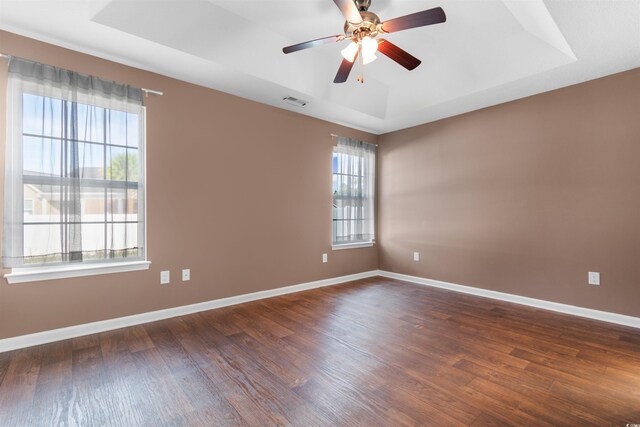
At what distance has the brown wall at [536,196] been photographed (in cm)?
298

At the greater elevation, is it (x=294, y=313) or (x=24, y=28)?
(x=24, y=28)

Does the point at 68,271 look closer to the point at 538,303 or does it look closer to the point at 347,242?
the point at 347,242

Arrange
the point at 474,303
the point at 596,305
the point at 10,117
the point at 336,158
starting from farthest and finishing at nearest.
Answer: the point at 336,158
the point at 474,303
the point at 596,305
the point at 10,117

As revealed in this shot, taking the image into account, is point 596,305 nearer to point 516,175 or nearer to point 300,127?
point 516,175

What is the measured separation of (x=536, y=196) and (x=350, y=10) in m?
3.04

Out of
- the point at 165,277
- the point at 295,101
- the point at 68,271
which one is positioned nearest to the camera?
the point at 68,271

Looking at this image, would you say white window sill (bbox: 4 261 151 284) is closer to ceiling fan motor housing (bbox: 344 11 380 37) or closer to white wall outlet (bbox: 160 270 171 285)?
white wall outlet (bbox: 160 270 171 285)

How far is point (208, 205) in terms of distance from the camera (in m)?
3.35

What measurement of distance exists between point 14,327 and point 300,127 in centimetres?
353

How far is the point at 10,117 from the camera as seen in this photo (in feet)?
7.65

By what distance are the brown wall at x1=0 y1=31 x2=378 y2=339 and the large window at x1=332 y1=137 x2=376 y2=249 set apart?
23cm

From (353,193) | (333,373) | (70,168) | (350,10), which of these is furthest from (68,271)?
(353,193)

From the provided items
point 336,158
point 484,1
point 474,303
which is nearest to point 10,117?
point 336,158

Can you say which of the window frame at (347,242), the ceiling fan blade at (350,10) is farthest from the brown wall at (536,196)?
the ceiling fan blade at (350,10)
